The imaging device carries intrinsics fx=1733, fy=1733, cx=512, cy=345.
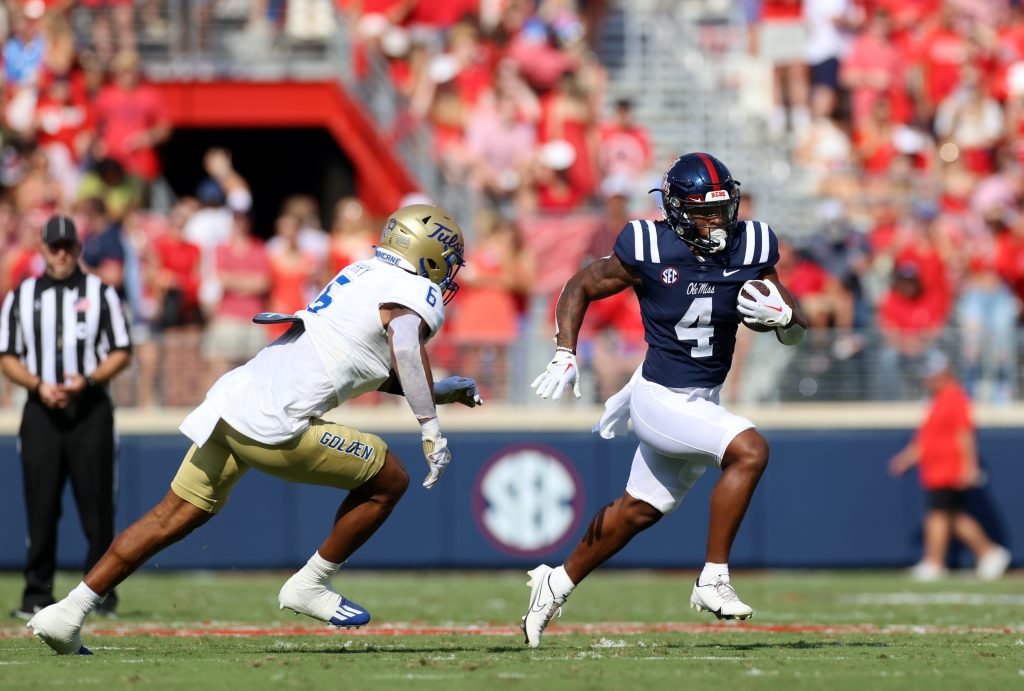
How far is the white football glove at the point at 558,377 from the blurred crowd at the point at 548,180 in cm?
555

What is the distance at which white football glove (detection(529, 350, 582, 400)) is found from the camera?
6.77 metres

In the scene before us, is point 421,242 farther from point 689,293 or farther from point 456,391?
point 689,293

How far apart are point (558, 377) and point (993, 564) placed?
7218mm

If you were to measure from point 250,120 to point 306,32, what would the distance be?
956 millimetres

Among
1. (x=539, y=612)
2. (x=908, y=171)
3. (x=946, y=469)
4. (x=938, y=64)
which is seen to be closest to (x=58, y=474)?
(x=539, y=612)

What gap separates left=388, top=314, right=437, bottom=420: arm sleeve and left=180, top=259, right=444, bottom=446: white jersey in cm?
8

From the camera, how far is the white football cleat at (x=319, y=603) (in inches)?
268

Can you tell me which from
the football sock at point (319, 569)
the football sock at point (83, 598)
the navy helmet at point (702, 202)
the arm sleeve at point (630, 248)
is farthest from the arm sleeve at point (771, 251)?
the football sock at point (83, 598)

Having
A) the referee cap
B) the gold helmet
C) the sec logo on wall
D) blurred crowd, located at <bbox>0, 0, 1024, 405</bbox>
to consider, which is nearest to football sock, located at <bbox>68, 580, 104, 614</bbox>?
the gold helmet

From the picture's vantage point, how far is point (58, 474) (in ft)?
28.8

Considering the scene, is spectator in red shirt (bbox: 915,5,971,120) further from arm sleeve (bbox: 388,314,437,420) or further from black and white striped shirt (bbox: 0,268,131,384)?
arm sleeve (bbox: 388,314,437,420)

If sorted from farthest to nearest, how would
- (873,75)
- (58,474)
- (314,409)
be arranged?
1. (873,75)
2. (58,474)
3. (314,409)

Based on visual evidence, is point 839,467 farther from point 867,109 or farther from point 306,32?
point 306,32

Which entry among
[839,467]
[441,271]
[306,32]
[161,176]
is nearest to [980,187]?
[839,467]
